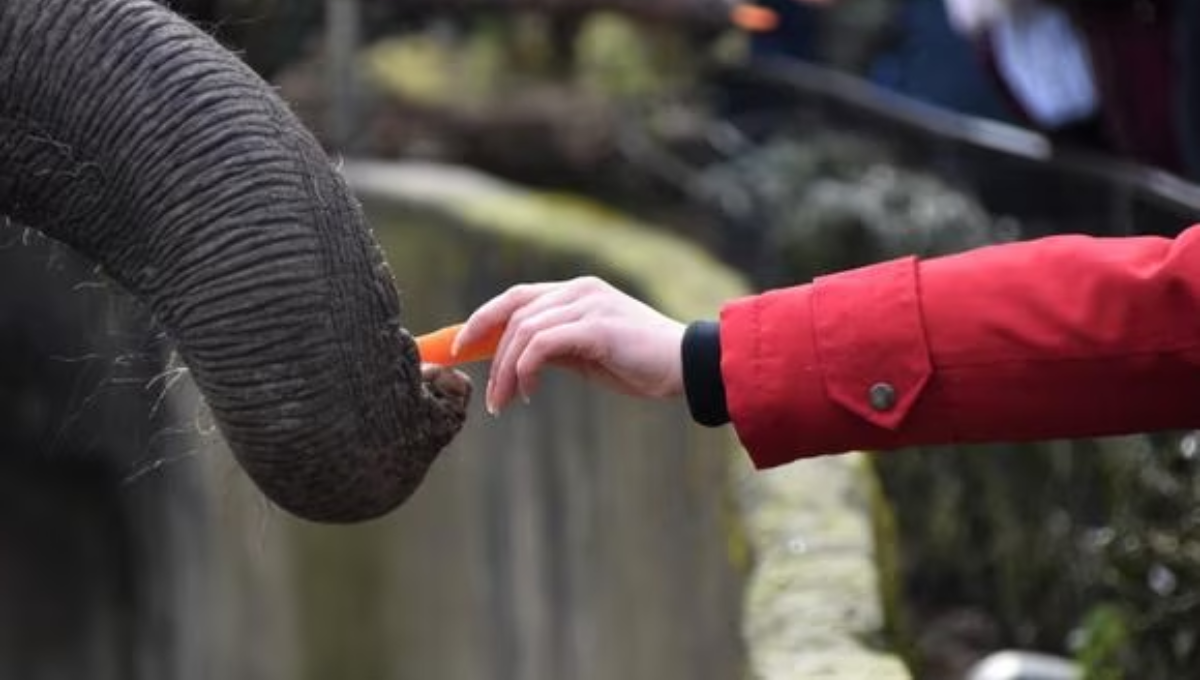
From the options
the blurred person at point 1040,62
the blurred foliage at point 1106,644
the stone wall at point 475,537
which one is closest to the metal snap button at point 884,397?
the stone wall at point 475,537

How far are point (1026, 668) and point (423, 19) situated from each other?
5088mm

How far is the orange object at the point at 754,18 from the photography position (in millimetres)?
11641

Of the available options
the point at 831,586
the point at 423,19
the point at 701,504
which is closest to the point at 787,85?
the point at 423,19

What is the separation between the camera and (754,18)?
469 inches

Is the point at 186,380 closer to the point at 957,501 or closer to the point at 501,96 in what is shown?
the point at 957,501

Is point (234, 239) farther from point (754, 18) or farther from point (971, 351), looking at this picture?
point (754, 18)

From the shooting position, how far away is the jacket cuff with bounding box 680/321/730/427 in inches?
150

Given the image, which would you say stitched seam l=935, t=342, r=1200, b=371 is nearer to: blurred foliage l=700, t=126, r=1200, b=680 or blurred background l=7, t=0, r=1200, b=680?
blurred background l=7, t=0, r=1200, b=680

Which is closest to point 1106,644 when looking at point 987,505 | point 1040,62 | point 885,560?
point 885,560

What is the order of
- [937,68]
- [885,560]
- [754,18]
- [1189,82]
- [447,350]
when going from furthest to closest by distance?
1. [754,18]
2. [937,68]
3. [1189,82]
4. [885,560]
5. [447,350]

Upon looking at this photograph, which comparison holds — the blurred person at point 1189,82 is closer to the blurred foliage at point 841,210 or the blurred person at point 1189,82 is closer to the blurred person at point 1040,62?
the blurred person at point 1040,62

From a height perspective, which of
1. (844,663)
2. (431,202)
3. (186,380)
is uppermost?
(431,202)

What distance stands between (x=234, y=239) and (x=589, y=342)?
424mm

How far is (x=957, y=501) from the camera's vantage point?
829 cm
